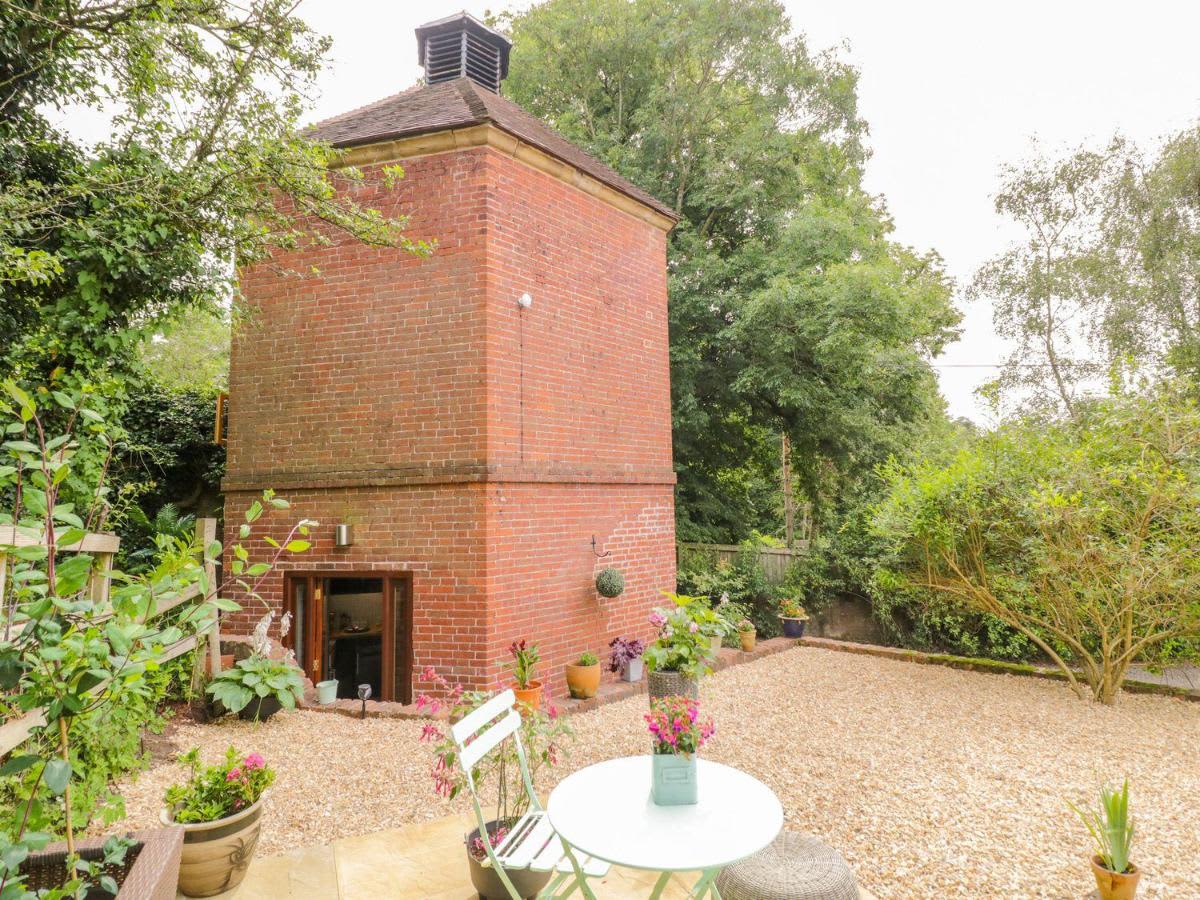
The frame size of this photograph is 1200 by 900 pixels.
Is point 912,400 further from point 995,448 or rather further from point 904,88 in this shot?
point 904,88

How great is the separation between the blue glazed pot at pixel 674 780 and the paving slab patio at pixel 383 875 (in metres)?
1.09

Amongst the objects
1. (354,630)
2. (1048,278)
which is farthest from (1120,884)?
(1048,278)

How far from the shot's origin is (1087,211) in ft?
50.8

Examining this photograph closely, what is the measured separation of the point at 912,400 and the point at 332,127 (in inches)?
421

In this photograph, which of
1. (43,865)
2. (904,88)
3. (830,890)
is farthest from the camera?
(904,88)

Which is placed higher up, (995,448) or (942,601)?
(995,448)

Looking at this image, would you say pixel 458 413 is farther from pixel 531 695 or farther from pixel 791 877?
pixel 791 877

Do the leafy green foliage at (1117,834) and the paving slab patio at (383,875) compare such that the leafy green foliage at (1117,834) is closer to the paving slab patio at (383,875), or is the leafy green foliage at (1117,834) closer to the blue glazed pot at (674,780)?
the paving slab patio at (383,875)

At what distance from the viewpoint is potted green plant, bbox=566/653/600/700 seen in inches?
268

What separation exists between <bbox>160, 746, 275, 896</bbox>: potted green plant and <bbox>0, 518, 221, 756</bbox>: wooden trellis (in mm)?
725

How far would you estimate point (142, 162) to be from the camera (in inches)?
235

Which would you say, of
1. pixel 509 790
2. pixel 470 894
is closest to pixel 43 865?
pixel 470 894

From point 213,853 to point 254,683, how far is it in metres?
2.86

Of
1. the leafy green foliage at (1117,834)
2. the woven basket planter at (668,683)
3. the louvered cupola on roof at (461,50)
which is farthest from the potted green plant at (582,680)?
the louvered cupola on roof at (461,50)
